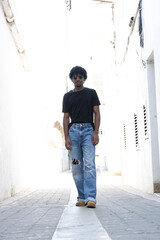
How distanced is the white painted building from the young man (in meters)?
1.51

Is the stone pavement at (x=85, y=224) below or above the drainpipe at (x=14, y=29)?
below

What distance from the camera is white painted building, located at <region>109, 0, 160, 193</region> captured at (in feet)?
22.0

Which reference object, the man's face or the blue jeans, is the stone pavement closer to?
the blue jeans

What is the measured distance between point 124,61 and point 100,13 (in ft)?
19.1

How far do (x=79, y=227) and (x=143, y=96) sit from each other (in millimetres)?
4949

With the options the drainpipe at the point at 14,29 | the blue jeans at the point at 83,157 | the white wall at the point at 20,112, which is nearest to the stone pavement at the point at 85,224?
the blue jeans at the point at 83,157

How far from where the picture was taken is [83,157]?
5.24 m

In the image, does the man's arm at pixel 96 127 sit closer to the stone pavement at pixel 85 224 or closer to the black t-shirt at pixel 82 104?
the black t-shirt at pixel 82 104

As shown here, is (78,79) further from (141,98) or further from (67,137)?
(141,98)

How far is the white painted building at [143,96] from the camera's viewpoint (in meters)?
6.70

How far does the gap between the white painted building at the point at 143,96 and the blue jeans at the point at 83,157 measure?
1680 millimetres

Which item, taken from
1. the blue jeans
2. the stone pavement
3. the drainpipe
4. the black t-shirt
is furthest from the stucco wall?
the stone pavement

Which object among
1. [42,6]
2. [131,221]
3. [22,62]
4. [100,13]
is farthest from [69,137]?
[100,13]

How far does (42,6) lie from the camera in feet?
47.5
